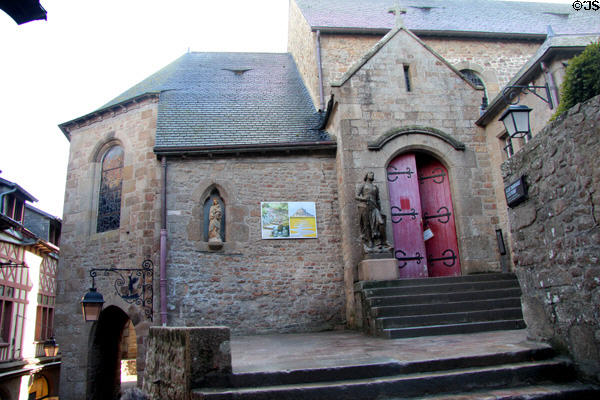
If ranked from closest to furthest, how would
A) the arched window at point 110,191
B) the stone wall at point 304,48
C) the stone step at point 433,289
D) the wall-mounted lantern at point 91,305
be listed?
the stone step at point 433,289
the wall-mounted lantern at point 91,305
the arched window at point 110,191
the stone wall at point 304,48

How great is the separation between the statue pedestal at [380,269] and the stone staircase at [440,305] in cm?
28

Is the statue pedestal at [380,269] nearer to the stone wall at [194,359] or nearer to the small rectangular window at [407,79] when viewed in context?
the small rectangular window at [407,79]

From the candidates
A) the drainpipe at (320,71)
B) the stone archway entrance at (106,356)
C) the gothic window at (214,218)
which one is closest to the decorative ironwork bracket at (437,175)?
the drainpipe at (320,71)

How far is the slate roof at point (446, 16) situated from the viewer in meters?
14.4

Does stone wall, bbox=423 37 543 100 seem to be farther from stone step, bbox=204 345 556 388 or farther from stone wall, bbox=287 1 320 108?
stone step, bbox=204 345 556 388

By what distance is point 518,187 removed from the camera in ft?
15.6

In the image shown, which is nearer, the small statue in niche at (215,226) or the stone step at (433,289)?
the stone step at (433,289)

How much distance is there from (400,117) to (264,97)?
4.40m

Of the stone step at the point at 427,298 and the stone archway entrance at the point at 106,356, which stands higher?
the stone step at the point at 427,298

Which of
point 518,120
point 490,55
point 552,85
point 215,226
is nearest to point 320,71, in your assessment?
point 215,226

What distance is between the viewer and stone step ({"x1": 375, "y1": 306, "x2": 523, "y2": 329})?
713cm

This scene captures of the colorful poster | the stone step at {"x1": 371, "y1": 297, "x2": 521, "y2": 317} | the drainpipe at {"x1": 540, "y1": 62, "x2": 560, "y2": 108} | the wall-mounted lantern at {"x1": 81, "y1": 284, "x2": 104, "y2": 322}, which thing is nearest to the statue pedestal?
the stone step at {"x1": 371, "y1": 297, "x2": 521, "y2": 317}

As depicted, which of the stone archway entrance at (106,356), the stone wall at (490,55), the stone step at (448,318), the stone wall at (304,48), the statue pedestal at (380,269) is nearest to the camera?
the stone step at (448,318)

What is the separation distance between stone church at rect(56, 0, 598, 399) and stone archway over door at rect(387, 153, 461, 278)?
0.10 feet
